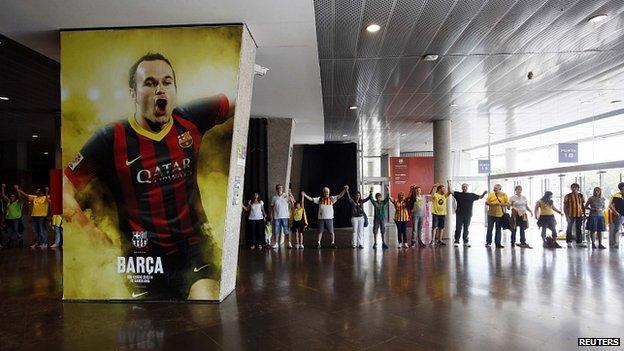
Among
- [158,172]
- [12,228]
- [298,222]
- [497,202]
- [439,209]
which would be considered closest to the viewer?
[158,172]

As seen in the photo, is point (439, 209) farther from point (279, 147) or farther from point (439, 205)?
point (279, 147)

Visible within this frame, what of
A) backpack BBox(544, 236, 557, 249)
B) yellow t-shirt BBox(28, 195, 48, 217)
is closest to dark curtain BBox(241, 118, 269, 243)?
yellow t-shirt BBox(28, 195, 48, 217)

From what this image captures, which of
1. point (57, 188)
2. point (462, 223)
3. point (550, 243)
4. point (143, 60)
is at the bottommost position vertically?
point (550, 243)

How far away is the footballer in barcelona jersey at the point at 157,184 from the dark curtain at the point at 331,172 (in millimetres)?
12265

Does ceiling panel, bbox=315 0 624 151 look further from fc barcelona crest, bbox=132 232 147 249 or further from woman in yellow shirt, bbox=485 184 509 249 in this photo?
fc barcelona crest, bbox=132 232 147 249

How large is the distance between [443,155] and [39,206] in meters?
11.7

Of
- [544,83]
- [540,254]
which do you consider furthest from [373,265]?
[544,83]

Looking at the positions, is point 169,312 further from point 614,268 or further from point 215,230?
point 614,268

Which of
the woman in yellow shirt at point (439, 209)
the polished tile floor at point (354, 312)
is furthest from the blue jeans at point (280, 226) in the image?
the woman in yellow shirt at point (439, 209)

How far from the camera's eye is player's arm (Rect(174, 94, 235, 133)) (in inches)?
193

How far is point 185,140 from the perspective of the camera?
4.89 meters

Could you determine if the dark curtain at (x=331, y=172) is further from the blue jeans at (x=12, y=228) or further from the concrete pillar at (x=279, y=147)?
the blue jeans at (x=12, y=228)

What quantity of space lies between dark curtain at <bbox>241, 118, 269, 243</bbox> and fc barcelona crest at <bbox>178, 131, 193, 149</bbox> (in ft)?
19.5

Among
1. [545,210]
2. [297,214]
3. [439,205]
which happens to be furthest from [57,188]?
[545,210]
